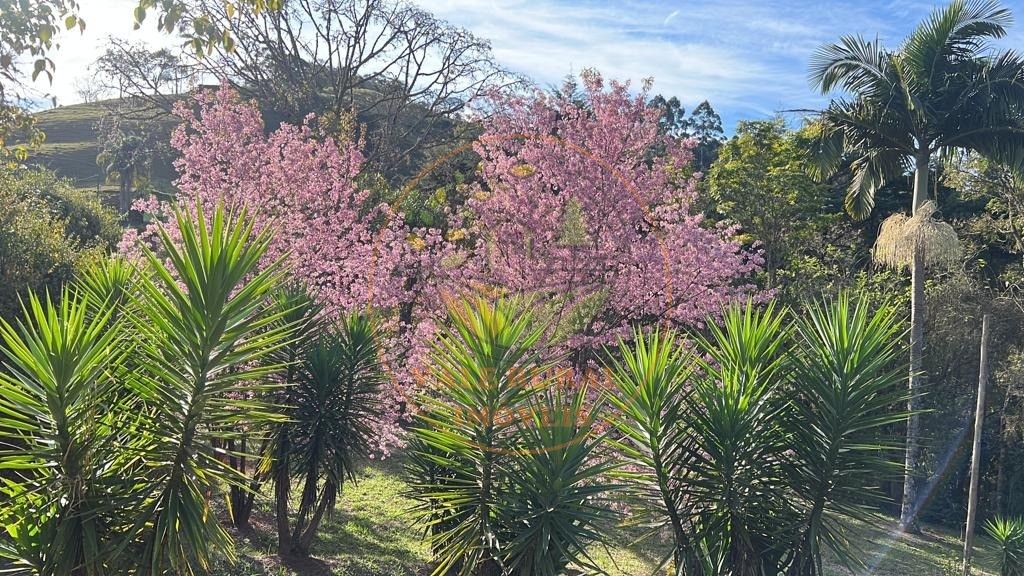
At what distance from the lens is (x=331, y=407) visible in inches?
298

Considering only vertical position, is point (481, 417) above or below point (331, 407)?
above

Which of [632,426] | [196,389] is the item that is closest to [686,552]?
[632,426]

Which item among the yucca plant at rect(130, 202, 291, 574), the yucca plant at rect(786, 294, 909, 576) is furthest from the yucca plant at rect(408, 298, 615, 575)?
the yucca plant at rect(786, 294, 909, 576)

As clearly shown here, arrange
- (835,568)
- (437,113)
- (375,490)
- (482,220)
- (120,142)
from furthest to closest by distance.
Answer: (120,142) < (437,113) < (375,490) < (835,568) < (482,220)

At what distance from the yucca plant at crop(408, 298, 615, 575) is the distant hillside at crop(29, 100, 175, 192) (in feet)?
145

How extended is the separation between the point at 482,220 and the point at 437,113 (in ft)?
61.5

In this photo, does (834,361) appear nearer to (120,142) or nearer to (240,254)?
(240,254)

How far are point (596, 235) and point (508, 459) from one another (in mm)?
5889

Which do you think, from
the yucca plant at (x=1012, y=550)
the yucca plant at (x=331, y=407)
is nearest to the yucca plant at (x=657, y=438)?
the yucca plant at (x=331, y=407)

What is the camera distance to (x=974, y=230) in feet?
67.4

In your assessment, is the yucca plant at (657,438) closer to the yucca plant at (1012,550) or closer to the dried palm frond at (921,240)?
the yucca plant at (1012,550)

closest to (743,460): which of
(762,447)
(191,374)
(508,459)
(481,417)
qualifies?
(762,447)

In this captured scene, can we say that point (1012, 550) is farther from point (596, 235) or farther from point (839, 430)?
point (839, 430)

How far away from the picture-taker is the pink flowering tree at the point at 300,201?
11.3 metres
